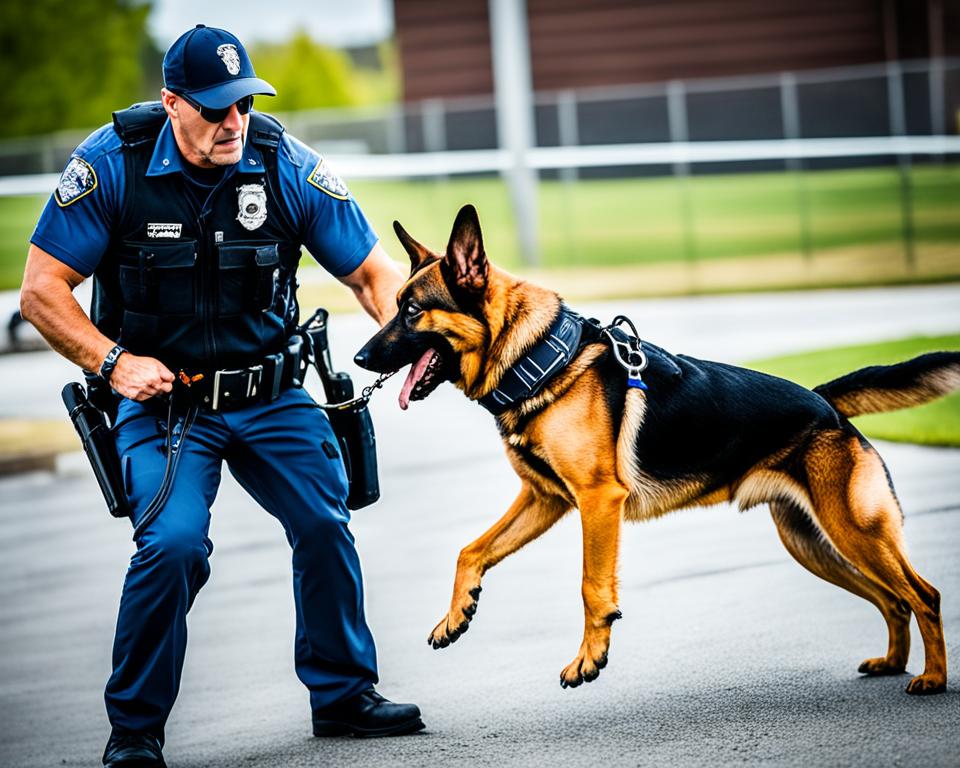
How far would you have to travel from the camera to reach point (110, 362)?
4266 millimetres

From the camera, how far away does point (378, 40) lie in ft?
219

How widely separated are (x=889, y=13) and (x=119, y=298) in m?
21.9

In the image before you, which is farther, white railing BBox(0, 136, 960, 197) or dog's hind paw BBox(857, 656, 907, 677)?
white railing BBox(0, 136, 960, 197)

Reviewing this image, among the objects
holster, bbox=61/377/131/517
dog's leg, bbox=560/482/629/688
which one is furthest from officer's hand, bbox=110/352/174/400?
dog's leg, bbox=560/482/629/688

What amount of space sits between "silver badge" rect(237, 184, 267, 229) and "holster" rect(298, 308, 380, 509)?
492mm

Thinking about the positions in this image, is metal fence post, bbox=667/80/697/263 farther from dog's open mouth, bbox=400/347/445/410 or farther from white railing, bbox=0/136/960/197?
dog's open mouth, bbox=400/347/445/410

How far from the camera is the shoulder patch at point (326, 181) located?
15.1 feet

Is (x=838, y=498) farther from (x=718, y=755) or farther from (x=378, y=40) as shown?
(x=378, y=40)

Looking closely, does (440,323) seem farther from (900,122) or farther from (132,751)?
(900,122)

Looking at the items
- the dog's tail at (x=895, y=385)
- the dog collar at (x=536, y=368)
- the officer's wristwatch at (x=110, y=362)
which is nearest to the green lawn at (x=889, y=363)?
the dog's tail at (x=895, y=385)

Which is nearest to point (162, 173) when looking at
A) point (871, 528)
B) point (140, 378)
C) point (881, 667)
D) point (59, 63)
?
point (140, 378)

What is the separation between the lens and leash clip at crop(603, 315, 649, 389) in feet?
15.2

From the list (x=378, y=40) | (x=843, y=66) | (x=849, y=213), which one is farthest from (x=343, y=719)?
(x=378, y=40)

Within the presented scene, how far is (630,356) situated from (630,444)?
29cm
